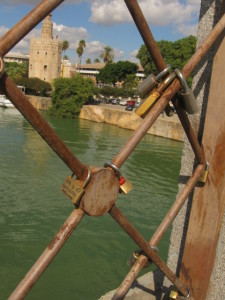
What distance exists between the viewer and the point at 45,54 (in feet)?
156

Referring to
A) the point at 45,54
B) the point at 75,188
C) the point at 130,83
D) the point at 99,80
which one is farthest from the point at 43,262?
the point at 99,80

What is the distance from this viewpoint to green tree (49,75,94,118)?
30156mm

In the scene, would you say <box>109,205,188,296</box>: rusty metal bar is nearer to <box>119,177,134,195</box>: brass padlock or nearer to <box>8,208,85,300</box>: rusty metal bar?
<box>119,177,134,195</box>: brass padlock

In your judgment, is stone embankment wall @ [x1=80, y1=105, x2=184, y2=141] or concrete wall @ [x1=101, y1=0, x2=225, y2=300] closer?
concrete wall @ [x1=101, y1=0, x2=225, y2=300]

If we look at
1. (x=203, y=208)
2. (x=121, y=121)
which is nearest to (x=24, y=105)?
(x=203, y=208)

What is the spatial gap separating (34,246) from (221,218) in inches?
208

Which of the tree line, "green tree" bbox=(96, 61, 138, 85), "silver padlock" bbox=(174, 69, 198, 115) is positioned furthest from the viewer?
"green tree" bbox=(96, 61, 138, 85)

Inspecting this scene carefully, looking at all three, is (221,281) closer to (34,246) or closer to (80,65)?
(34,246)

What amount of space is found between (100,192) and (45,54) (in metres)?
48.8

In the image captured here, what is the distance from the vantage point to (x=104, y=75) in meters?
52.2

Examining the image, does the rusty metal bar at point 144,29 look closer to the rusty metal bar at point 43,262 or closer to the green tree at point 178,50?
the rusty metal bar at point 43,262

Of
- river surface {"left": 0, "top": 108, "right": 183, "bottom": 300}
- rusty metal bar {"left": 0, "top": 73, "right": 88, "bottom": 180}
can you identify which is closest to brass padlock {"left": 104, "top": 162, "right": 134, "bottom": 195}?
rusty metal bar {"left": 0, "top": 73, "right": 88, "bottom": 180}

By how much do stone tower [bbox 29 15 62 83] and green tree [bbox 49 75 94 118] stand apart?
16.3 m

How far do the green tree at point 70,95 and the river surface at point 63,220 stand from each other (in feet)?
44.1
